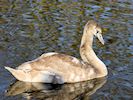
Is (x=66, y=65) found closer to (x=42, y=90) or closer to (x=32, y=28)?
(x=42, y=90)

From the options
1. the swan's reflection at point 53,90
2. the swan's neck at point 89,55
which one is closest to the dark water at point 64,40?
the swan's reflection at point 53,90

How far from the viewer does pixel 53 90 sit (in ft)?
36.4

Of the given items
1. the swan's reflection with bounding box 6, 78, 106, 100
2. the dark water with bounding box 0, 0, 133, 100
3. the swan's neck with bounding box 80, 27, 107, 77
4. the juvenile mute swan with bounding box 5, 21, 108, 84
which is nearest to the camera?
the swan's reflection with bounding box 6, 78, 106, 100

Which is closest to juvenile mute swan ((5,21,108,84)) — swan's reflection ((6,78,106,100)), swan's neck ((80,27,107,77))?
swan's neck ((80,27,107,77))

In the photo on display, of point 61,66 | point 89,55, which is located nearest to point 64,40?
point 89,55

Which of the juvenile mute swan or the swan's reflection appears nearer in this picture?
the swan's reflection

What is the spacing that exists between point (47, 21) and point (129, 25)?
104 inches

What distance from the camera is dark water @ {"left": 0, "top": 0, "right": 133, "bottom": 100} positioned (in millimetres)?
11000

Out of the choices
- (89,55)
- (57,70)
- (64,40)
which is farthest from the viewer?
(64,40)

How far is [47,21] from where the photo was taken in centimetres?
1648

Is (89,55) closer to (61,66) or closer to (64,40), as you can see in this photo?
(61,66)

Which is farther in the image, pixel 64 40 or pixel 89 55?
pixel 64 40

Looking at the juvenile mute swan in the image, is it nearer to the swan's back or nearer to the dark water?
the swan's back

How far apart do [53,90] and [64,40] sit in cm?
342
